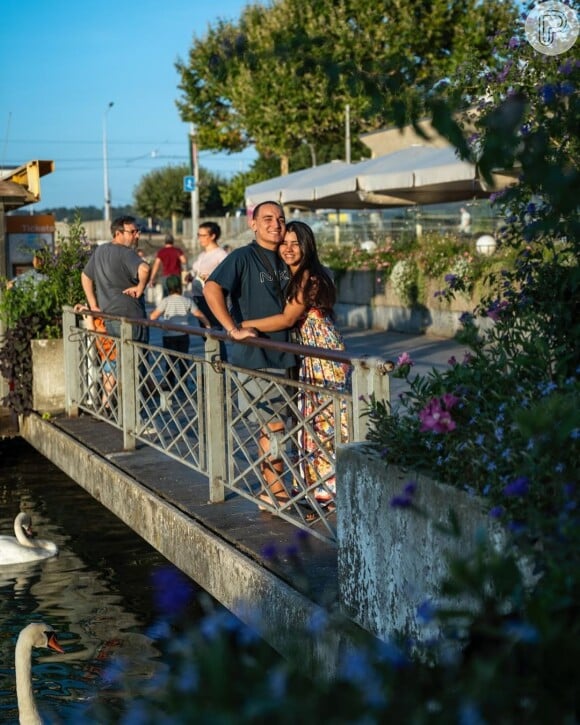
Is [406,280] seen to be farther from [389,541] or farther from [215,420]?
[389,541]

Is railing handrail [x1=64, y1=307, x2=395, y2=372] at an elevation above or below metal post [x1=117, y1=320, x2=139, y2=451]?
above

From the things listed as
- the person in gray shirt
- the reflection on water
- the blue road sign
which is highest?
the blue road sign

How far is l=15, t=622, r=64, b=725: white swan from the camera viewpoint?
429cm

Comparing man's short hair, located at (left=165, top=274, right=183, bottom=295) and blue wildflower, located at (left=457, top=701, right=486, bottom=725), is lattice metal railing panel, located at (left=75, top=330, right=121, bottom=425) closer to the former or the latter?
man's short hair, located at (left=165, top=274, right=183, bottom=295)

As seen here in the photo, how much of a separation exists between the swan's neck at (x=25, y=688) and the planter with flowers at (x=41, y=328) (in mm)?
6142

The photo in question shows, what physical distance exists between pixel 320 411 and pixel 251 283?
4.70 feet

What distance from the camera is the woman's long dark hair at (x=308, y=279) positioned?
586 centimetres

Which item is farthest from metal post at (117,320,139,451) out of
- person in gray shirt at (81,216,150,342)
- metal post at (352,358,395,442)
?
metal post at (352,358,395,442)

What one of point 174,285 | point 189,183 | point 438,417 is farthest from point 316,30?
point 438,417

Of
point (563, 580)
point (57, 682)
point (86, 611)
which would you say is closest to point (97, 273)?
point (86, 611)

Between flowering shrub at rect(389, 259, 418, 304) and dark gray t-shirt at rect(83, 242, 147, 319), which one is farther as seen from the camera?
flowering shrub at rect(389, 259, 418, 304)

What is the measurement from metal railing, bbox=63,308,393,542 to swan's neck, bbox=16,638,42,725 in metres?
1.32

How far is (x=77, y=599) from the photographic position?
608 cm

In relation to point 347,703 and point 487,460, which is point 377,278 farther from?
point 347,703
